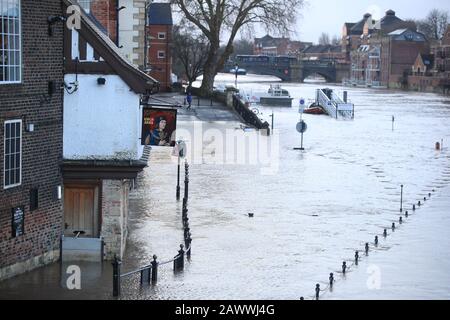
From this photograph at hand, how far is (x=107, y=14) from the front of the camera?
33.2 metres

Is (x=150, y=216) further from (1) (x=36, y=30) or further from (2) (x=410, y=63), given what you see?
(2) (x=410, y=63)

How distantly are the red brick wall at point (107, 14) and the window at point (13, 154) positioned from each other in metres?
11.8

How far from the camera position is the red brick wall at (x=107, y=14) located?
32.8 metres

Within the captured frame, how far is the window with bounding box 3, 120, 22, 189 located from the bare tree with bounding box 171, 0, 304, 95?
61.5 metres

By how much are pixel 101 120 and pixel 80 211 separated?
2.29 meters

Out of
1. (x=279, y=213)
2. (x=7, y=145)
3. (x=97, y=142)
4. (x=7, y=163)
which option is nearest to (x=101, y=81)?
(x=97, y=142)

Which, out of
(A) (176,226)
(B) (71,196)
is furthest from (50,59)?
(A) (176,226)

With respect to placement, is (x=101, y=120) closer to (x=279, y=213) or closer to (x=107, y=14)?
(x=107, y=14)

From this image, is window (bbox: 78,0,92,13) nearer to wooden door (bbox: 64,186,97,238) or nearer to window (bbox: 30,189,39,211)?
wooden door (bbox: 64,186,97,238)

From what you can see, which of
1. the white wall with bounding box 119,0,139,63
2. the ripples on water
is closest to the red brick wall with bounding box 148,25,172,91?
the ripples on water

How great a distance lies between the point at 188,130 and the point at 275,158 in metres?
8.53

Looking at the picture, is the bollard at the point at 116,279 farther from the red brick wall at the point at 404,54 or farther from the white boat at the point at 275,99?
the red brick wall at the point at 404,54

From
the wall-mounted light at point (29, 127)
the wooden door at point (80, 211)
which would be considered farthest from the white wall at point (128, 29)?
the wall-mounted light at point (29, 127)

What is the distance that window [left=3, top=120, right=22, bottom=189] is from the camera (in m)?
21.0
